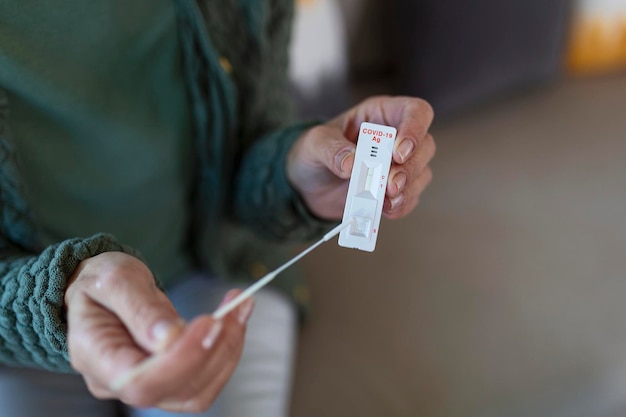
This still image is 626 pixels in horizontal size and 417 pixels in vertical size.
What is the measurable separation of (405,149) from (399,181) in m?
0.02

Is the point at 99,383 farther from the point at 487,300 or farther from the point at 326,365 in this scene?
the point at 487,300

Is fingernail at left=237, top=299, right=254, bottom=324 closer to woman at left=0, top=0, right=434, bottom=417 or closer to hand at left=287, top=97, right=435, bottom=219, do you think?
woman at left=0, top=0, right=434, bottom=417

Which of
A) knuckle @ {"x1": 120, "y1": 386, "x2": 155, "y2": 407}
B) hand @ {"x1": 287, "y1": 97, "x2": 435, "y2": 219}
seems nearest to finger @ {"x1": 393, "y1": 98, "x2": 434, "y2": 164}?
hand @ {"x1": 287, "y1": 97, "x2": 435, "y2": 219}

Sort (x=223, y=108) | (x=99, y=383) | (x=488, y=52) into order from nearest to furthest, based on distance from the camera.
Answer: (x=99, y=383), (x=223, y=108), (x=488, y=52)

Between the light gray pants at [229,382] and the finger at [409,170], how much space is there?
26 cm

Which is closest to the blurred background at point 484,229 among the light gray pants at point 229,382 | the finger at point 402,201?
the light gray pants at point 229,382

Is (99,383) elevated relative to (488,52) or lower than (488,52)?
lower

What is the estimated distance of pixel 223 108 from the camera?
691mm

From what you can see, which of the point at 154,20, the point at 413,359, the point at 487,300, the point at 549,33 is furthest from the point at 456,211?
the point at 154,20

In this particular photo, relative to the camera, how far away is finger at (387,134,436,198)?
500 mm

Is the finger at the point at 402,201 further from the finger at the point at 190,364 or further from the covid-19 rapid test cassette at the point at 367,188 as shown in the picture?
the finger at the point at 190,364

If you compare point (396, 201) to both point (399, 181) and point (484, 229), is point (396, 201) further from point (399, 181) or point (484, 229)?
point (484, 229)

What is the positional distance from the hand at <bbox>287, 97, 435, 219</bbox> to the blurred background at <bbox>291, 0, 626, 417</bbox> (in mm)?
227

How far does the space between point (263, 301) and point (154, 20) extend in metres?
0.32
